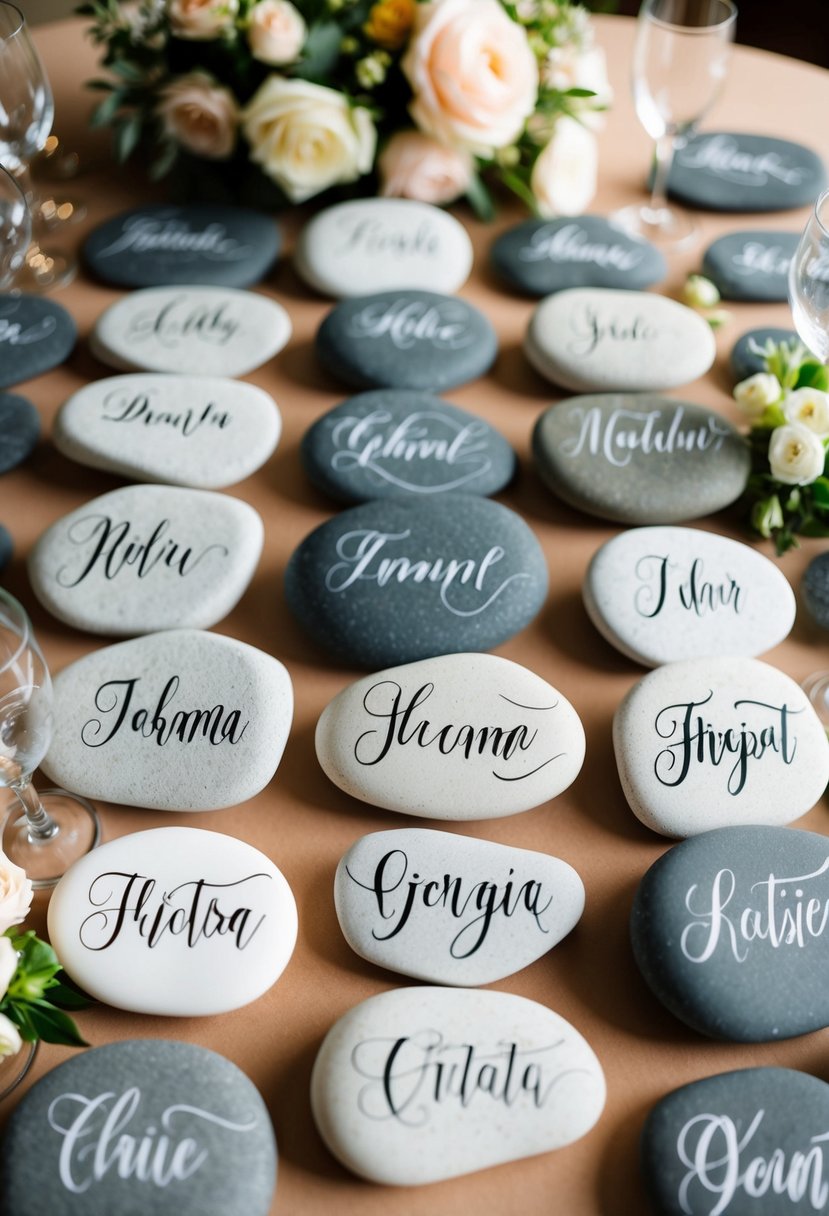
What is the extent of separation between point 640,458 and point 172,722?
513mm

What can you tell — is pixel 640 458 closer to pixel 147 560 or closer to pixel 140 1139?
pixel 147 560

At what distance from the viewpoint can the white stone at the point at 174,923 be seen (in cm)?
72

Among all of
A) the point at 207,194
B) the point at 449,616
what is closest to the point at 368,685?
the point at 449,616

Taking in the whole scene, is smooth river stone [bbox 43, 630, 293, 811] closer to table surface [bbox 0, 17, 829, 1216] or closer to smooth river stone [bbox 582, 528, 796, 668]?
table surface [bbox 0, 17, 829, 1216]

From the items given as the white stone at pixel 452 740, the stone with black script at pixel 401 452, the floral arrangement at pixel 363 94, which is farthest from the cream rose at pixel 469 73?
the white stone at pixel 452 740

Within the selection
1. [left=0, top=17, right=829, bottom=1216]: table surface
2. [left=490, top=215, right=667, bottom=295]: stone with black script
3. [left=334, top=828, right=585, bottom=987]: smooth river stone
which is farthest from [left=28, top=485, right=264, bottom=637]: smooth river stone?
[left=490, top=215, right=667, bottom=295]: stone with black script

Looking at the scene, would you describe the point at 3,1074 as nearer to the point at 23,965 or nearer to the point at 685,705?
the point at 23,965

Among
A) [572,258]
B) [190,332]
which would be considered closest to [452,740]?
[190,332]

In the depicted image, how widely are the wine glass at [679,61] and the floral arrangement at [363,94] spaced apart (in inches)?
3.3

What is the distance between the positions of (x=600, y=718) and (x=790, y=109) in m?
1.09

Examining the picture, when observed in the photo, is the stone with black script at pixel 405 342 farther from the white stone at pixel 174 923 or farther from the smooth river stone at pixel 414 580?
the white stone at pixel 174 923

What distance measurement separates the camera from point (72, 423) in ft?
3.44

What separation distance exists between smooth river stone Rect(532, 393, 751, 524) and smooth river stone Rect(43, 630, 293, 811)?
35cm

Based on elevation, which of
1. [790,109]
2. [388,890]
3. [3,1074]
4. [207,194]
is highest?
[790,109]
